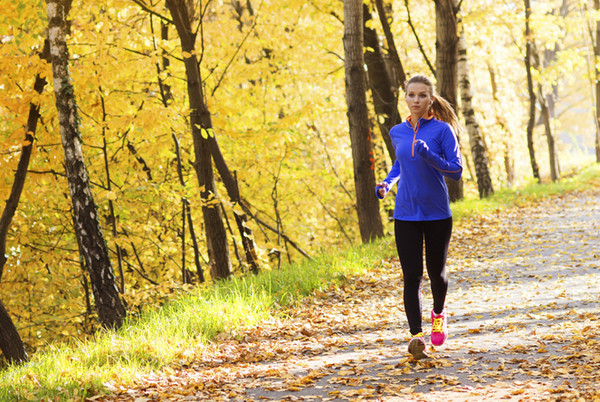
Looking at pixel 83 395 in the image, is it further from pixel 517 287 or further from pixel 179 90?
pixel 179 90

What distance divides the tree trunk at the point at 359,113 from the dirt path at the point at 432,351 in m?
1.43

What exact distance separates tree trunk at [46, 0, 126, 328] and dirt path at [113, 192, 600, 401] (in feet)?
7.55

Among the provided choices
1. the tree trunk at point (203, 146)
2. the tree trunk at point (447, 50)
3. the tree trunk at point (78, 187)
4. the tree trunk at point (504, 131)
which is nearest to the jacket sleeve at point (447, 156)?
the tree trunk at point (78, 187)

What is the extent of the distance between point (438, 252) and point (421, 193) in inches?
19.3

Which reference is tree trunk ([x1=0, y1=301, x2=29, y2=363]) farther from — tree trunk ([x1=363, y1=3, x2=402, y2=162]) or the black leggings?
tree trunk ([x1=363, y1=3, x2=402, y2=162])

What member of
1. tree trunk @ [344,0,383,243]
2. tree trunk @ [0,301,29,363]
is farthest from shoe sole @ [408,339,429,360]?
tree trunk @ [0,301,29,363]

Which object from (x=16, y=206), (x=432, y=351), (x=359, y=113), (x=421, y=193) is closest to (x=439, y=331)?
(x=432, y=351)

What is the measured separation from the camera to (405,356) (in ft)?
16.1

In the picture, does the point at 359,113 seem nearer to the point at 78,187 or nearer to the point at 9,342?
the point at 78,187

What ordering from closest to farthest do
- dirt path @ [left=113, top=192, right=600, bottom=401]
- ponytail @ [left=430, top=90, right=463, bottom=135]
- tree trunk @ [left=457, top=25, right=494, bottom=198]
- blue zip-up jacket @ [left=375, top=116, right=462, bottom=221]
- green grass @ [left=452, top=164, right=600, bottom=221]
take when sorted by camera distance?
1. dirt path @ [left=113, top=192, right=600, bottom=401]
2. blue zip-up jacket @ [left=375, top=116, right=462, bottom=221]
3. ponytail @ [left=430, top=90, right=463, bottom=135]
4. green grass @ [left=452, top=164, right=600, bottom=221]
5. tree trunk @ [left=457, top=25, right=494, bottom=198]

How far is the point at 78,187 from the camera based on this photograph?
7242 millimetres

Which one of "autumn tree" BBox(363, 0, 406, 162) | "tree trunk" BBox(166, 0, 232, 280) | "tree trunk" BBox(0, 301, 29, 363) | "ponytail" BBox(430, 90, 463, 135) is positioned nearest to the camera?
"ponytail" BBox(430, 90, 463, 135)

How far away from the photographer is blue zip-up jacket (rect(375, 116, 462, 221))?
4539 millimetres

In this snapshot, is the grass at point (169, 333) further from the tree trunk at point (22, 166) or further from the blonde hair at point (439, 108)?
the tree trunk at point (22, 166)
